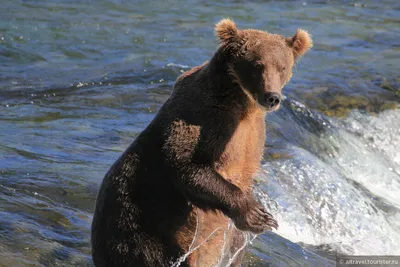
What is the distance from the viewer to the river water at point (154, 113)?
21.8 ft

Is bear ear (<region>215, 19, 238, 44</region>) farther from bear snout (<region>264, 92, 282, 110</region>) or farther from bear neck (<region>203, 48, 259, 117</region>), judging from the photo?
bear snout (<region>264, 92, 282, 110</region>)

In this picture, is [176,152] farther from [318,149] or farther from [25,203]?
[318,149]

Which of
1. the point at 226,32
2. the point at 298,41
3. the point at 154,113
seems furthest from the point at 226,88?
the point at 154,113

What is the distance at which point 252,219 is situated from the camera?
194 inches

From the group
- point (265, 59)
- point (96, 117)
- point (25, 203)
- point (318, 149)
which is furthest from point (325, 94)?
point (265, 59)

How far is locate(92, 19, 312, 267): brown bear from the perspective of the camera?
192 inches

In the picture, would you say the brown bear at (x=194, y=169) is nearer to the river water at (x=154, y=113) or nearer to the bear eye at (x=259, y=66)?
the bear eye at (x=259, y=66)

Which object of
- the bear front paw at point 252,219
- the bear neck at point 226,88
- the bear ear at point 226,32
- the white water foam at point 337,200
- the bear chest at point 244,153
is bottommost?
the white water foam at point 337,200

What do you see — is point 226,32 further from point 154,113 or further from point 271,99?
point 154,113

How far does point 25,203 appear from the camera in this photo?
6488 millimetres

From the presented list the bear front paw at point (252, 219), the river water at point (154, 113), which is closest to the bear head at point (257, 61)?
the bear front paw at point (252, 219)

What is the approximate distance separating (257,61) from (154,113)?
15.7 feet

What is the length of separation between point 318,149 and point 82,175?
3.66m

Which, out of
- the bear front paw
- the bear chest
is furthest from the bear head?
the bear front paw
